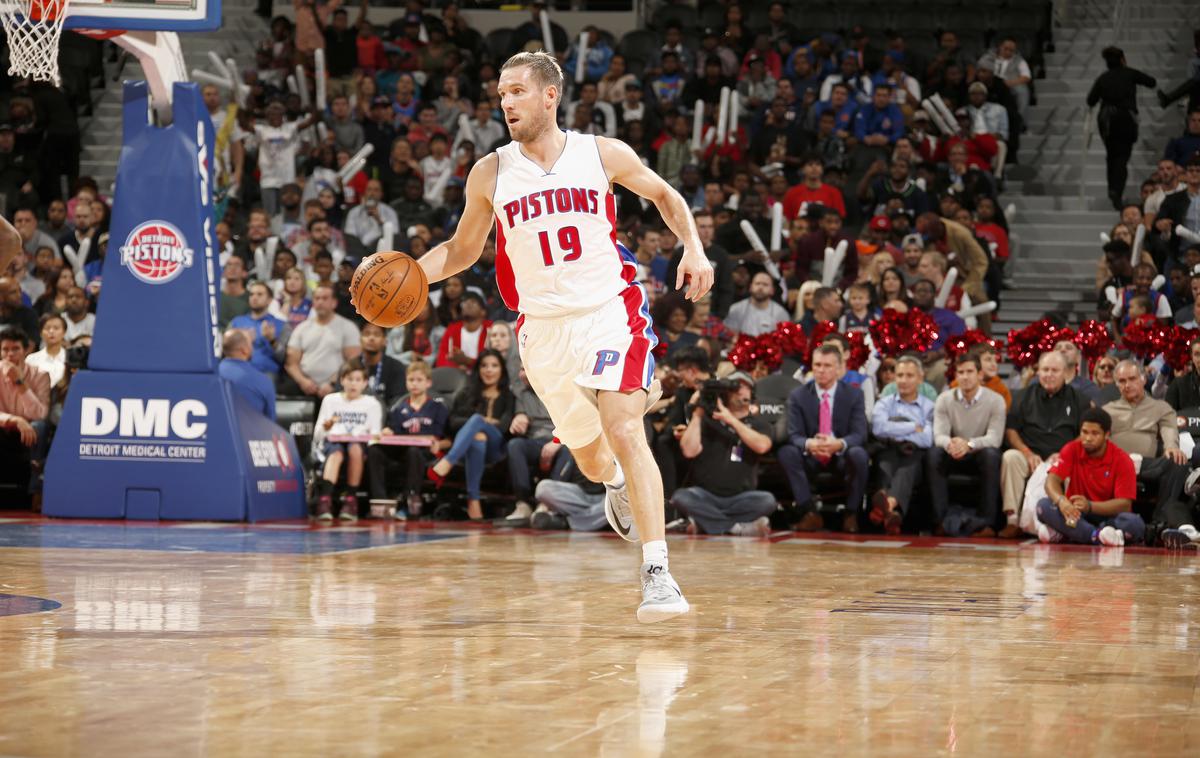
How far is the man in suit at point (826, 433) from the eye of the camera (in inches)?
438

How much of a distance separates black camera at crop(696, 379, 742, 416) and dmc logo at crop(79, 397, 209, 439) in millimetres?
3468

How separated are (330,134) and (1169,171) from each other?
29.4 ft

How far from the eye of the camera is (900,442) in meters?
11.1

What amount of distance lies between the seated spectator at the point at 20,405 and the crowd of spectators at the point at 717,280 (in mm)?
33

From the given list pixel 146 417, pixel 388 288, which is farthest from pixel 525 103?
pixel 146 417

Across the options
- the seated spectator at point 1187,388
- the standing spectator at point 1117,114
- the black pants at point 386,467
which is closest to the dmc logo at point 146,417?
the black pants at point 386,467

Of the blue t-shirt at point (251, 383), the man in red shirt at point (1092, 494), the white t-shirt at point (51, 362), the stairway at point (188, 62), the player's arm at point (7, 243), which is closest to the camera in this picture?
the player's arm at point (7, 243)

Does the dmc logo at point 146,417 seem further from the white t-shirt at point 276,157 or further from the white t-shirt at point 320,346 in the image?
the white t-shirt at point 276,157

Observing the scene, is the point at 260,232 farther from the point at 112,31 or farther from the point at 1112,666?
the point at 1112,666

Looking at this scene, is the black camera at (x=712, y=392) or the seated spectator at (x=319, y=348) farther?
the seated spectator at (x=319, y=348)

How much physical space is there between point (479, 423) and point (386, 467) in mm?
960

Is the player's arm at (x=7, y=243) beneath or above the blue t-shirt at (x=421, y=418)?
above

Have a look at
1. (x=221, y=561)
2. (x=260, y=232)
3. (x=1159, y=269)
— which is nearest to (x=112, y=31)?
(x=221, y=561)

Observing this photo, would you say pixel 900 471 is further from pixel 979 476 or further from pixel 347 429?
pixel 347 429
